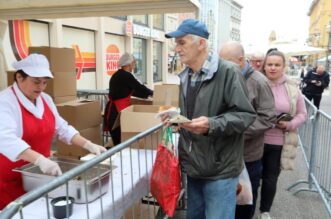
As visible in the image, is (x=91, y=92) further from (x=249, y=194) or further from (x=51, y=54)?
(x=249, y=194)

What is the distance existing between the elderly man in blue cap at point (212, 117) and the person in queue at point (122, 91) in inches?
104

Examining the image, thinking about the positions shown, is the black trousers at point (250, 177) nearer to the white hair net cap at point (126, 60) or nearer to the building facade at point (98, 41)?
the white hair net cap at point (126, 60)

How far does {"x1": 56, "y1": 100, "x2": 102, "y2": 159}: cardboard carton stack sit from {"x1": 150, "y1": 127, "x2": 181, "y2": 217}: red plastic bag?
2465mm

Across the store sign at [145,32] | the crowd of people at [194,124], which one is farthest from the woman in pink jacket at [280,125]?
the store sign at [145,32]

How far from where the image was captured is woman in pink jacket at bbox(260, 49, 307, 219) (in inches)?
130

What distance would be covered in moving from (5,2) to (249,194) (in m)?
4.07

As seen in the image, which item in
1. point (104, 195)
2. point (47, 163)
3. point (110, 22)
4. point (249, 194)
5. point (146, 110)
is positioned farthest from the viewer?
point (110, 22)

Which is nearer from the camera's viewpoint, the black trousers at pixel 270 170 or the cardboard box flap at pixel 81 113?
the black trousers at pixel 270 170

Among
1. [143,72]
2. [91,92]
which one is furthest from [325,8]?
[91,92]

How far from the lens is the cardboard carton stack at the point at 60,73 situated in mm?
5223

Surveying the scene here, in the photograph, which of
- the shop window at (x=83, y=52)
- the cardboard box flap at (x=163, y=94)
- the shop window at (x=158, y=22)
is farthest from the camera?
the shop window at (x=158, y=22)

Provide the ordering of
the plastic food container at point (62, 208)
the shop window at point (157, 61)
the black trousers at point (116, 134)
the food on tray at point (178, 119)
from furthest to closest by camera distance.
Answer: the shop window at point (157, 61), the black trousers at point (116, 134), the food on tray at point (178, 119), the plastic food container at point (62, 208)

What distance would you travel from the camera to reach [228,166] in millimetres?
2156

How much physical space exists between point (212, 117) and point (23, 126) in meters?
1.28
